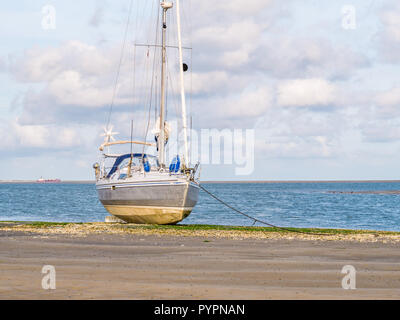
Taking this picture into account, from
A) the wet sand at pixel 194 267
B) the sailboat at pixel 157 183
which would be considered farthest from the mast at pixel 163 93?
the wet sand at pixel 194 267

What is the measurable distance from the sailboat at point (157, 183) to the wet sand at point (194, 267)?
848 centimetres

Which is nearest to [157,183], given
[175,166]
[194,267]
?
[175,166]

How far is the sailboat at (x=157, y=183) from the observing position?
3384 centimetres

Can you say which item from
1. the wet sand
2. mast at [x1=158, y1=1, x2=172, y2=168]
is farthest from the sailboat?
the wet sand

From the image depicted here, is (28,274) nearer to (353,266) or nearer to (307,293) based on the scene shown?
(307,293)

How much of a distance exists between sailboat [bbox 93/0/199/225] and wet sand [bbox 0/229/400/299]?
848cm

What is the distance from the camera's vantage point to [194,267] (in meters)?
16.2

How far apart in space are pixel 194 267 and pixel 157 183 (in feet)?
58.7

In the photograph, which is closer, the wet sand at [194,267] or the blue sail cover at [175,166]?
the wet sand at [194,267]

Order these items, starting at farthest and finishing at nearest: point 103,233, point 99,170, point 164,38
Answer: point 99,170, point 164,38, point 103,233

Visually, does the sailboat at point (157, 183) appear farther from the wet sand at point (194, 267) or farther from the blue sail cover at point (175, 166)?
the wet sand at point (194, 267)
